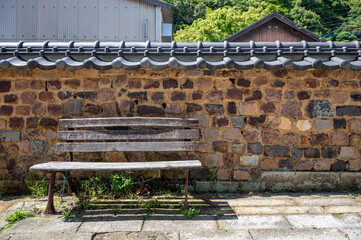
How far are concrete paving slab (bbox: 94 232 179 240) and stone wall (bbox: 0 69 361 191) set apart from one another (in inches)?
50.4

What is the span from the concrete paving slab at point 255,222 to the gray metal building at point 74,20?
282 inches

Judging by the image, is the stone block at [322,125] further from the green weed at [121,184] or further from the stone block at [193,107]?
the green weed at [121,184]

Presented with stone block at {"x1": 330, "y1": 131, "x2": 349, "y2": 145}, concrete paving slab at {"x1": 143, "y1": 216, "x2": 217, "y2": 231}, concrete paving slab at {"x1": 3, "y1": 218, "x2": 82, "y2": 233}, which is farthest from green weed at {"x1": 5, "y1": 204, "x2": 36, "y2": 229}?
stone block at {"x1": 330, "y1": 131, "x2": 349, "y2": 145}

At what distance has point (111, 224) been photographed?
2.73 meters

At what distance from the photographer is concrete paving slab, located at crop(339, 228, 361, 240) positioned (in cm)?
242

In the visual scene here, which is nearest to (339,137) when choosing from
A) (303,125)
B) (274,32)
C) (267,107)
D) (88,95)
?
(303,125)

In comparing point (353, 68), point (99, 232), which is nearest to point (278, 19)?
point (353, 68)

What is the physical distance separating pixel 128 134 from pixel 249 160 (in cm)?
152

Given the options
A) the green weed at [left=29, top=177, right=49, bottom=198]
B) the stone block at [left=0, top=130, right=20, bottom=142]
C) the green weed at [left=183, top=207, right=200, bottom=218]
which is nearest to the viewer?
the green weed at [left=183, top=207, right=200, bottom=218]

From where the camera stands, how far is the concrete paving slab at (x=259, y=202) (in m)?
3.22

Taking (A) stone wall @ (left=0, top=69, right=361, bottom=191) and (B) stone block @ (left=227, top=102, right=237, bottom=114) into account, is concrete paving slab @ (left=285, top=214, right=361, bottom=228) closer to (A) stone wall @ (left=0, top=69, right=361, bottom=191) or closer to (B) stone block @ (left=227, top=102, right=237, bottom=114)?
(A) stone wall @ (left=0, top=69, right=361, bottom=191)

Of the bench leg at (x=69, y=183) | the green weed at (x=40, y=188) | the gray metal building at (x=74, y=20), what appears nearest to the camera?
the bench leg at (x=69, y=183)

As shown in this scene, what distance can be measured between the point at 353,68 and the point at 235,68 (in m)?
1.32

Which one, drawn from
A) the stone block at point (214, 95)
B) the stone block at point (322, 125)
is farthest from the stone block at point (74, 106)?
the stone block at point (322, 125)
